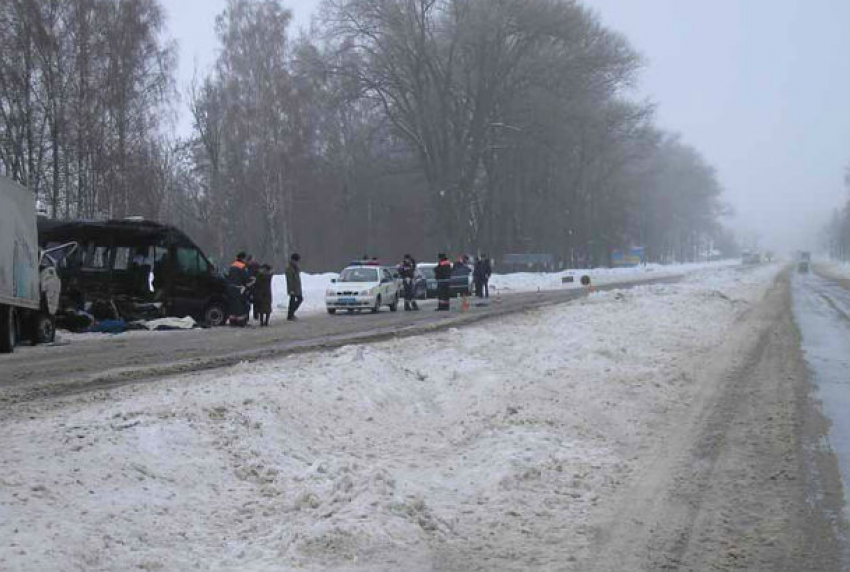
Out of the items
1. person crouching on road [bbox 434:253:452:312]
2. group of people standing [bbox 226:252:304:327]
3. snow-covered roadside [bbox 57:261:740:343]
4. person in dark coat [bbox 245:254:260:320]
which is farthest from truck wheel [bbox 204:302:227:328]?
person crouching on road [bbox 434:253:452:312]

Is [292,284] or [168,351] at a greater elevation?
[292,284]

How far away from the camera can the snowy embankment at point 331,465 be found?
5.35 metres

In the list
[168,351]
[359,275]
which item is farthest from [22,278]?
[359,275]

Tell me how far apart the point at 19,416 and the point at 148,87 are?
33.9 metres

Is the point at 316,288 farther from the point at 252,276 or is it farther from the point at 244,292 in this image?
the point at 244,292

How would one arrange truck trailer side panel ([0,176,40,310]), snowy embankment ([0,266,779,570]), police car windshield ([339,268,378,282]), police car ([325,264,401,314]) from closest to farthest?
snowy embankment ([0,266,779,570]) → truck trailer side panel ([0,176,40,310]) → police car ([325,264,401,314]) → police car windshield ([339,268,378,282])

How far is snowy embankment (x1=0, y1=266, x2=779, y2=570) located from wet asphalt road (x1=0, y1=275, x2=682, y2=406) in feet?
4.25

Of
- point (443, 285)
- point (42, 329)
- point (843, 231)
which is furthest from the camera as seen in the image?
point (843, 231)

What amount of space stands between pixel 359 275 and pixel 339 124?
38.2 meters

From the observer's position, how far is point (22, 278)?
16.1 metres

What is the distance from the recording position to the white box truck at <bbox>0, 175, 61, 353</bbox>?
50.6 feet

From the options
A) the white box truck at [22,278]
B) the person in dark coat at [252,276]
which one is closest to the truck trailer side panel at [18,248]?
the white box truck at [22,278]

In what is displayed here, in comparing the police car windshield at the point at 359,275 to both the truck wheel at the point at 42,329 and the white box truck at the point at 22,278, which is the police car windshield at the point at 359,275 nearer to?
the white box truck at the point at 22,278

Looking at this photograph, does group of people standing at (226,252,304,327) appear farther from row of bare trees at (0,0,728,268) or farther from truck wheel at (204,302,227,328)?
row of bare trees at (0,0,728,268)
